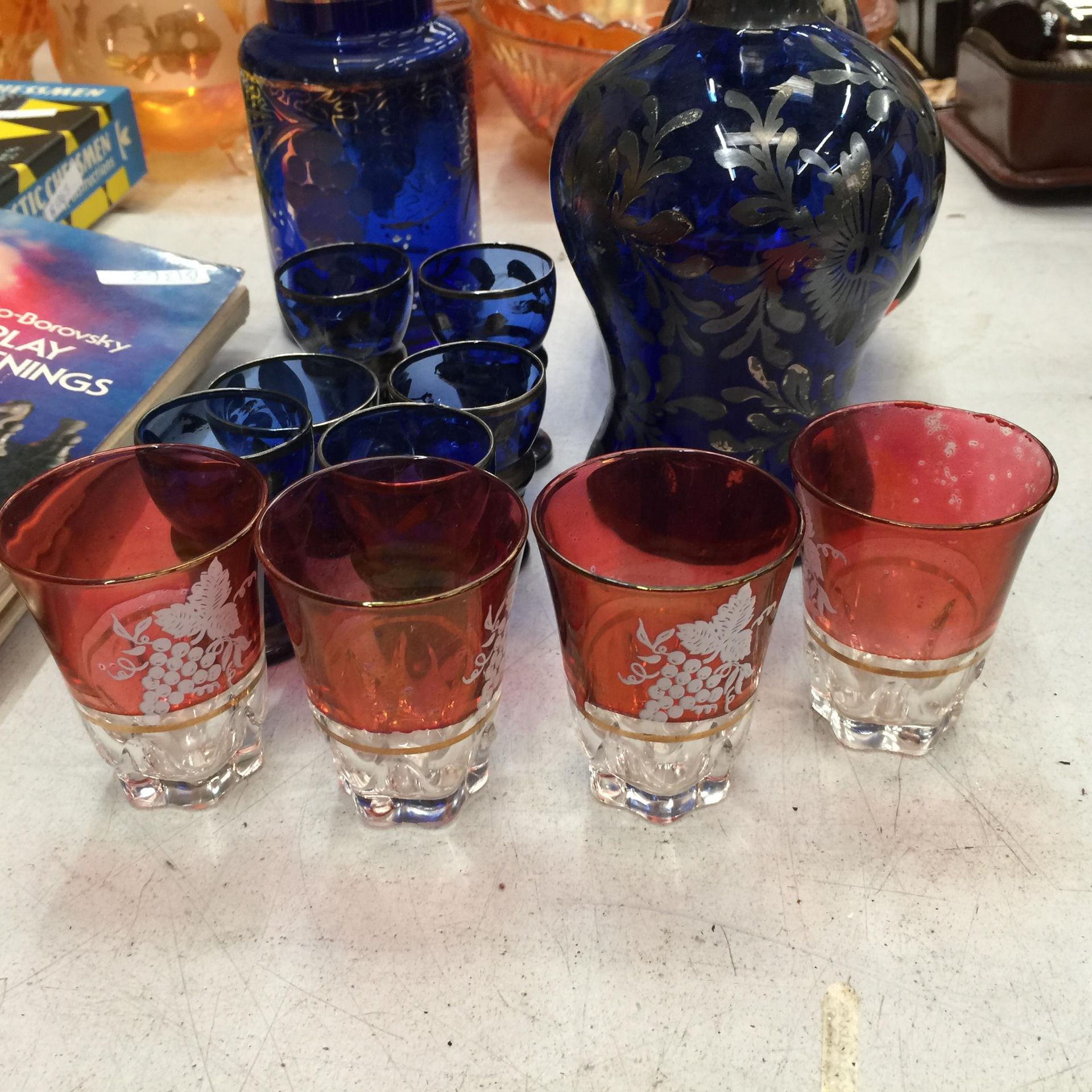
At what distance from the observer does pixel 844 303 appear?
45cm

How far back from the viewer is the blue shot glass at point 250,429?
0.45 m

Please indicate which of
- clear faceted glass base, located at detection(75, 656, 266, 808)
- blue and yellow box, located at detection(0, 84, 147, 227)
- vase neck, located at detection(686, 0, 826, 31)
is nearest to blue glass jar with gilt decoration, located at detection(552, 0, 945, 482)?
vase neck, located at detection(686, 0, 826, 31)

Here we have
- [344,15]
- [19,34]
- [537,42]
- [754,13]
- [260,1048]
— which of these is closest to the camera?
[260,1048]

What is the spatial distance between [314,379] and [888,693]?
0.95ft

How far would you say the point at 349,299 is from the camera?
52 cm

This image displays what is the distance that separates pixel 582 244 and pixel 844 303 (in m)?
0.11

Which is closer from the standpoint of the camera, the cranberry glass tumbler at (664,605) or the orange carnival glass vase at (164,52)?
the cranberry glass tumbler at (664,605)

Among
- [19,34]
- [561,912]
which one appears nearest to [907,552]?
[561,912]

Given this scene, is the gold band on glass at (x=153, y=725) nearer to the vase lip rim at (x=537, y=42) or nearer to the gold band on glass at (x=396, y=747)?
the gold band on glass at (x=396, y=747)

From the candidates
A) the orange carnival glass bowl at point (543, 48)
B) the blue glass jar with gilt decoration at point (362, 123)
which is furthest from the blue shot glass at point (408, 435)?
the orange carnival glass bowl at point (543, 48)

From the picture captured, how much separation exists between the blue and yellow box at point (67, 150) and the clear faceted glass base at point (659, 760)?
546mm

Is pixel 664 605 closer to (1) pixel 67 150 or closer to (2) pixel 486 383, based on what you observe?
(2) pixel 486 383

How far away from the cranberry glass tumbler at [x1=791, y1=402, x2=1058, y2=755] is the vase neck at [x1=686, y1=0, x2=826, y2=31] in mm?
158

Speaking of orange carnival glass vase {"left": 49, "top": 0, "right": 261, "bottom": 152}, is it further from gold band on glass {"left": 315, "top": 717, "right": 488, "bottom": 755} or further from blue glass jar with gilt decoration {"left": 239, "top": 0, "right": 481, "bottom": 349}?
gold band on glass {"left": 315, "top": 717, "right": 488, "bottom": 755}
